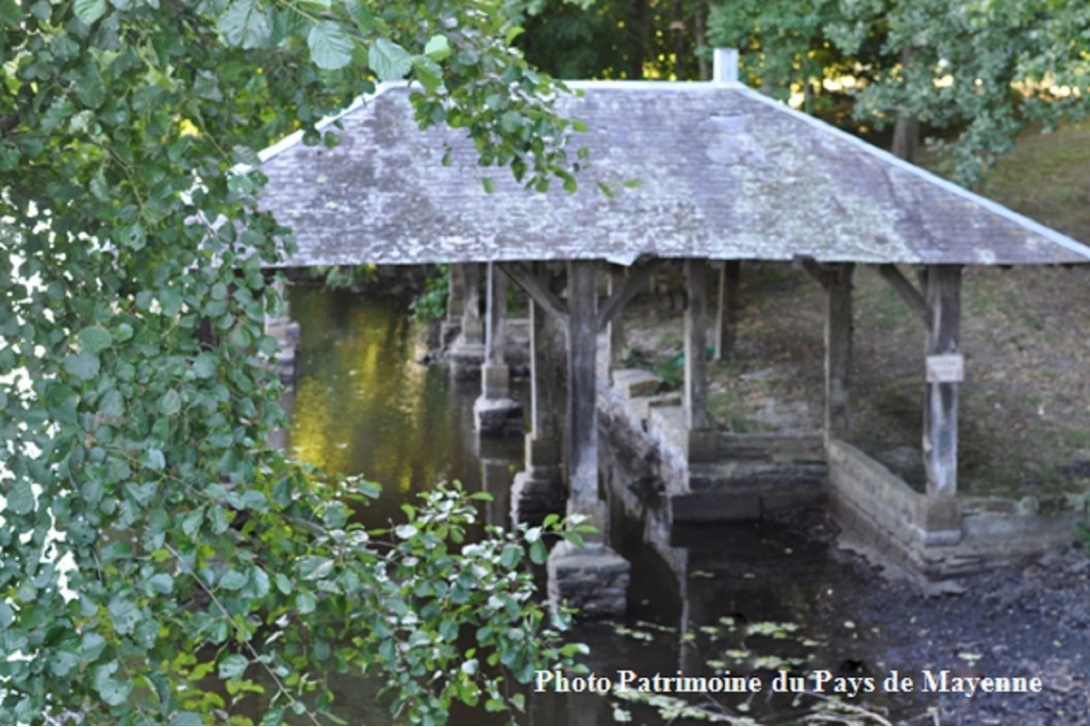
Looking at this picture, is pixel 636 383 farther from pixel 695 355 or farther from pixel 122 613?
pixel 122 613

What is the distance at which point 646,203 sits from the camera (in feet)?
36.1

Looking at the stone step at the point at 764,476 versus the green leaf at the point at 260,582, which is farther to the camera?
the stone step at the point at 764,476

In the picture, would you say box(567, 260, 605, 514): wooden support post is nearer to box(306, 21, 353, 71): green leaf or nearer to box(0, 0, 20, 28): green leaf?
box(0, 0, 20, 28): green leaf

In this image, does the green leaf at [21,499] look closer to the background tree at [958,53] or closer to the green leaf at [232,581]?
the green leaf at [232,581]

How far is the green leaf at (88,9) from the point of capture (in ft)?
7.77

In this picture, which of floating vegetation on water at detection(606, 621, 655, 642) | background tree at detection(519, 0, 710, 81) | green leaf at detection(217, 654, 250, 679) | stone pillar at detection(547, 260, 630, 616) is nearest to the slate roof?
stone pillar at detection(547, 260, 630, 616)

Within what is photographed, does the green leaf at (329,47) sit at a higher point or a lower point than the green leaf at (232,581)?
higher

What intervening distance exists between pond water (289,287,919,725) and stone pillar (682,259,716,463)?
0.82m

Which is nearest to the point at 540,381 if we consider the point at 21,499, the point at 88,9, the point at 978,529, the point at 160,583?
the point at 978,529

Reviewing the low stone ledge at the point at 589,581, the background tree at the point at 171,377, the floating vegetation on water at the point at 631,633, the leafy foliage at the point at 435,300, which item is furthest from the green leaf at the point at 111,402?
the leafy foliage at the point at 435,300

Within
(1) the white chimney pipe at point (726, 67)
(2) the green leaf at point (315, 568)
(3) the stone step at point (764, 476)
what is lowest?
(3) the stone step at point (764, 476)

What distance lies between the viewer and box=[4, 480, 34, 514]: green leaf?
2.68 meters

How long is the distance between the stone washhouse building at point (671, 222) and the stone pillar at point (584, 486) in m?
0.01

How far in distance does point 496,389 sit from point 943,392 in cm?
636
